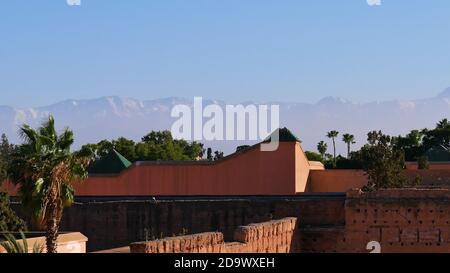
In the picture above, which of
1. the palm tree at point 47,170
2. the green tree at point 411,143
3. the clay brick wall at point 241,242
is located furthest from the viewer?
the green tree at point 411,143

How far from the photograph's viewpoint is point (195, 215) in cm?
3033

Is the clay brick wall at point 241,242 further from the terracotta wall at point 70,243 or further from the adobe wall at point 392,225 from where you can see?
the terracotta wall at point 70,243

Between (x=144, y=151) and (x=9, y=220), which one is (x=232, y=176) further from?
(x=144, y=151)

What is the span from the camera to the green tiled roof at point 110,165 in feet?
146

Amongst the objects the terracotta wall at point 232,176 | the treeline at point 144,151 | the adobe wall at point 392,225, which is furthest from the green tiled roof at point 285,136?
the treeline at point 144,151

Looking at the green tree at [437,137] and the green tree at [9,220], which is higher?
the green tree at [437,137]

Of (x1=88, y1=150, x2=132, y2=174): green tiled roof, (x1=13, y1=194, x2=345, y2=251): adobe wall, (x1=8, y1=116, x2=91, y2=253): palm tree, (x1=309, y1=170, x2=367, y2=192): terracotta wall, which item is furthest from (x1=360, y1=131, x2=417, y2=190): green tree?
(x1=8, y1=116, x2=91, y2=253): palm tree

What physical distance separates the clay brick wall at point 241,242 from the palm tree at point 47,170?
153 inches

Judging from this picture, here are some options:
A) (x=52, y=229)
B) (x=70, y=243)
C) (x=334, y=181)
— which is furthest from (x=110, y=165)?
(x=52, y=229)

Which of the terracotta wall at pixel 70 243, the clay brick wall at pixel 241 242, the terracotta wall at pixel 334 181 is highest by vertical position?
the terracotta wall at pixel 334 181

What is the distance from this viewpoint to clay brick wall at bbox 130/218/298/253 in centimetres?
1616
